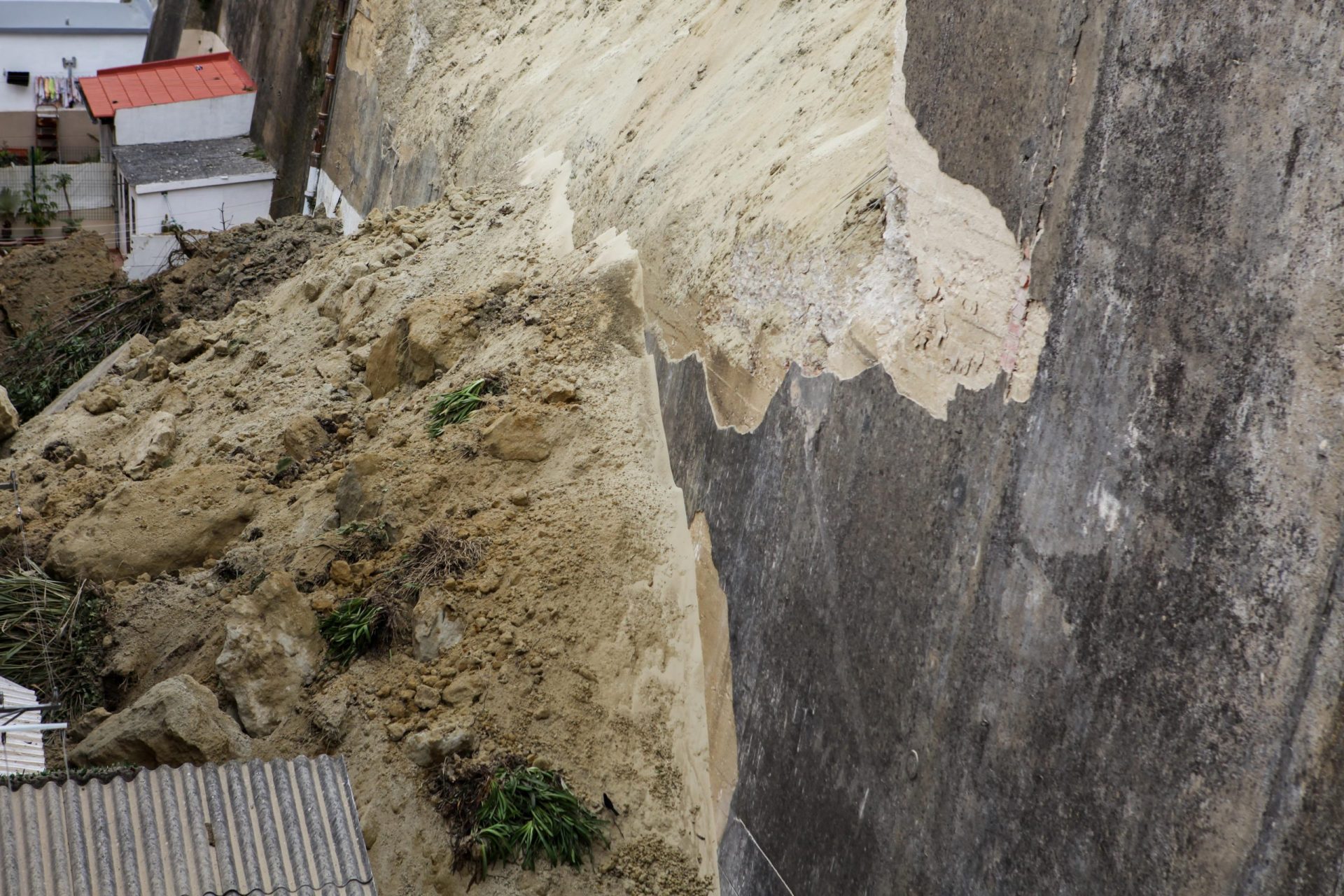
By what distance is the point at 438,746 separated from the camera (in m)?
5.55

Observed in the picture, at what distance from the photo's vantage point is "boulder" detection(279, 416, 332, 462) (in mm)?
7938

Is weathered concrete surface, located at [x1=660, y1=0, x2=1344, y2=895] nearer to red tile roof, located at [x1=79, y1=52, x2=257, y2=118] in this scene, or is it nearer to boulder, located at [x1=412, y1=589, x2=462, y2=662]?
boulder, located at [x1=412, y1=589, x2=462, y2=662]

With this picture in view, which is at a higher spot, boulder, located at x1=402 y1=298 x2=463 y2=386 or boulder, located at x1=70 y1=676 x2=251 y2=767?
boulder, located at x1=402 y1=298 x2=463 y2=386

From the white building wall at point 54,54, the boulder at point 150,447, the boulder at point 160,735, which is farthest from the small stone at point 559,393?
the white building wall at point 54,54

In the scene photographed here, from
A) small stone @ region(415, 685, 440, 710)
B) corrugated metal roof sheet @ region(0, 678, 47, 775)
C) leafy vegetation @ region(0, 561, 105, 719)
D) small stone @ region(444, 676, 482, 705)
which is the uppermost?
small stone @ region(444, 676, 482, 705)

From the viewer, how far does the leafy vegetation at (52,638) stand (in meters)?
6.73

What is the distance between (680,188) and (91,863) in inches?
188

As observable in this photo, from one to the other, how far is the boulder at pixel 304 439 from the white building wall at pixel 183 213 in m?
8.18

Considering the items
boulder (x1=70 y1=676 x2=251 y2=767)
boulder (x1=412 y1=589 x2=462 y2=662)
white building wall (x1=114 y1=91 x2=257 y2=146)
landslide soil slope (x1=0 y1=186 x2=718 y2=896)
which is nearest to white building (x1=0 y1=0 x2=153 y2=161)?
white building wall (x1=114 y1=91 x2=257 y2=146)

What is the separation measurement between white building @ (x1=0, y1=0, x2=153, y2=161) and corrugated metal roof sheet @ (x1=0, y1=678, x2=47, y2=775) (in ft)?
65.6

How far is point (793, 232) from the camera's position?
579 cm

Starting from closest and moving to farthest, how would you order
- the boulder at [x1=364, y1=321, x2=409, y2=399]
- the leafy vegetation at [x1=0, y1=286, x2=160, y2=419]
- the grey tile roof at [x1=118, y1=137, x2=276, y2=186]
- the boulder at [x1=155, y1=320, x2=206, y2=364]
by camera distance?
the boulder at [x1=364, y1=321, x2=409, y2=399] < the boulder at [x1=155, y1=320, x2=206, y2=364] < the leafy vegetation at [x1=0, y1=286, x2=160, y2=419] < the grey tile roof at [x1=118, y1=137, x2=276, y2=186]

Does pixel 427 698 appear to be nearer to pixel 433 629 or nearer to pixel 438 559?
pixel 433 629

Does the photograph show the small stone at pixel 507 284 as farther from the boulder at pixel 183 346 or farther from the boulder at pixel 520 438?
the boulder at pixel 183 346
